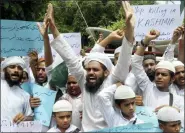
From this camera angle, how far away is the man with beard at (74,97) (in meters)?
4.39

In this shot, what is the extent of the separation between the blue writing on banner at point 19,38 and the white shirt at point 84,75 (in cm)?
32

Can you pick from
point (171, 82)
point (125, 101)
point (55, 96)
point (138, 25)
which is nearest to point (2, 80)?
point (55, 96)

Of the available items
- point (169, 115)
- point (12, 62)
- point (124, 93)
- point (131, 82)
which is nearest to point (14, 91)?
point (12, 62)

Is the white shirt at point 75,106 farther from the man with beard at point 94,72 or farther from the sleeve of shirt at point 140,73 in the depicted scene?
the sleeve of shirt at point 140,73

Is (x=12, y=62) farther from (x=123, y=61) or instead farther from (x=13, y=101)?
(x=123, y=61)

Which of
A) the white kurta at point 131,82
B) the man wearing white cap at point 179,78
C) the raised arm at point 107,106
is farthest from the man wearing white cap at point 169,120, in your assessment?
the man wearing white cap at point 179,78

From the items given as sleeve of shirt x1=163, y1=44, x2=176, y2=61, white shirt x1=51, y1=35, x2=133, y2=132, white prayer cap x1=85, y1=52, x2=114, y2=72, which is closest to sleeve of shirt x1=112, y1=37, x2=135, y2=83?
white shirt x1=51, y1=35, x2=133, y2=132

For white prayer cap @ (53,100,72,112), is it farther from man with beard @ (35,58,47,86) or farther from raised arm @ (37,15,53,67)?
man with beard @ (35,58,47,86)

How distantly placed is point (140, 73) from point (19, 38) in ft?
4.25

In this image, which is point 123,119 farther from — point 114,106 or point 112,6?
point 112,6

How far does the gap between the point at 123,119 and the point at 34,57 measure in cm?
146

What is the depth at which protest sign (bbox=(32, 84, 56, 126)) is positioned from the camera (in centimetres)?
415

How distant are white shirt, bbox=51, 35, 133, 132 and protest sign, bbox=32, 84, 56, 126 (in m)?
0.31

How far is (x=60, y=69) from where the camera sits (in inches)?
172
